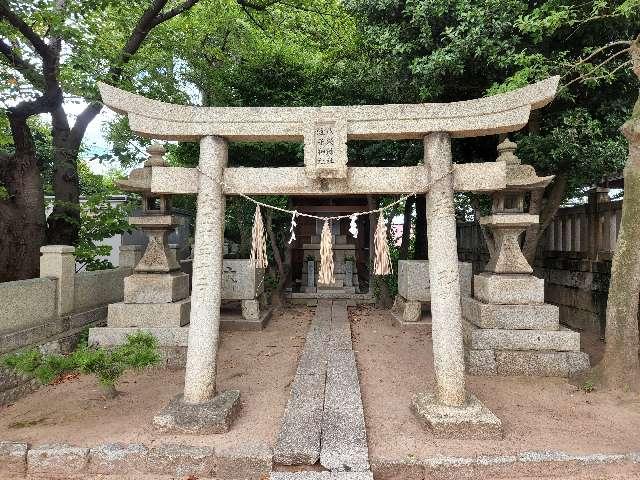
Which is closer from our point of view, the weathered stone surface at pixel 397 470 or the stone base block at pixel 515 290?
the weathered stone surface at pixel 397 470

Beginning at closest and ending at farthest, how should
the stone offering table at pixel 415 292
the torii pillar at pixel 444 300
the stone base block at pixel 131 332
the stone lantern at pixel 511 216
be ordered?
the torii pillar at pixel 444 300
the stone lantern at pixel 511 216
the stone base block at pixel 131 332
the stone offering table at pixel 415 292

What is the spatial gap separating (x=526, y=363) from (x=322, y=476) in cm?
423

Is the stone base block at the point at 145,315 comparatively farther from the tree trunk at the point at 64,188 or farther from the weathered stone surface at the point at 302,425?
the tree trunk at the point at 64,188

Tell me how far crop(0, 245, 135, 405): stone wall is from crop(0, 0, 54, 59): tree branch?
4.58 m

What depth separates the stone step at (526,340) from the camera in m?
6.12

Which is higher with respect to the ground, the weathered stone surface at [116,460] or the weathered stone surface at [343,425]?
the weathered stone surface at [343,425]

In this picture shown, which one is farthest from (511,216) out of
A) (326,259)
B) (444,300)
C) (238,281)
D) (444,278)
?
(238,281)

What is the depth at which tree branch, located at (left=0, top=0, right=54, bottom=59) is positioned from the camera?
751 cm

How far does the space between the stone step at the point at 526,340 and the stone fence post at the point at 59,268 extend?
7162 mm

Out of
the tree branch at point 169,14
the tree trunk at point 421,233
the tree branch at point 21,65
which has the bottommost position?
the tree trunk at point 421,233

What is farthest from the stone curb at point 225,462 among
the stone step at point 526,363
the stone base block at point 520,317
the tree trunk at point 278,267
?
the tree trunk at point 278,267

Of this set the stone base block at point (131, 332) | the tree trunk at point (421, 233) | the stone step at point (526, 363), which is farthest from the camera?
the tree trunk at point (421, 233)

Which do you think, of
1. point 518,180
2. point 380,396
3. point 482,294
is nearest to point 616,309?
point 482,294

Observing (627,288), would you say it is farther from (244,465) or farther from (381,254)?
(244,465)
